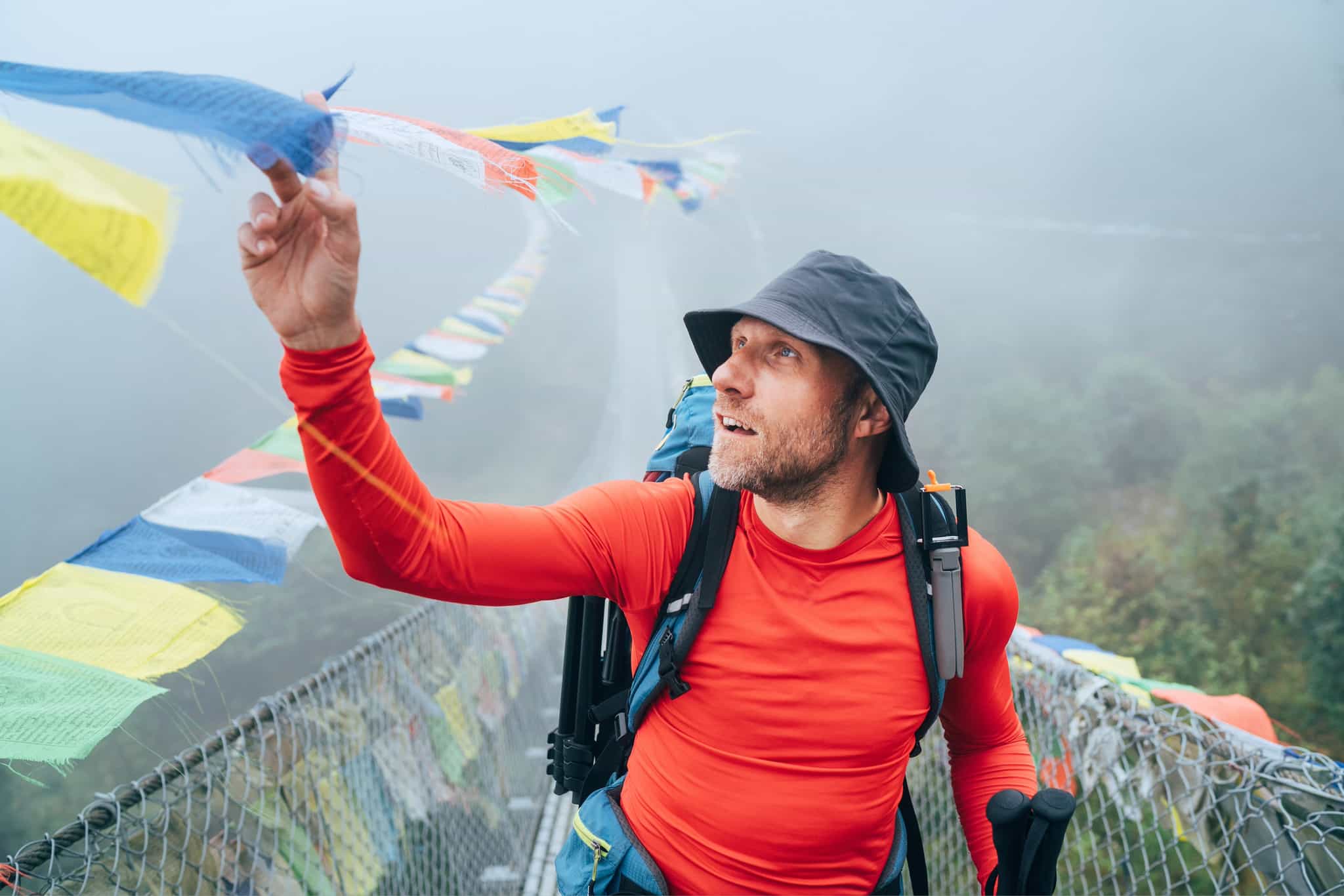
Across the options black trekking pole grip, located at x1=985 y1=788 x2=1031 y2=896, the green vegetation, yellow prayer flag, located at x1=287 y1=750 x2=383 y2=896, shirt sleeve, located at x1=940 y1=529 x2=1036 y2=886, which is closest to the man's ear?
shirt sleeve, located at x1=940 y1=529 x2=1036 y2=886

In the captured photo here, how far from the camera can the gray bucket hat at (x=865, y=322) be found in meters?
1.22

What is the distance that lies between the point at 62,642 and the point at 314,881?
0.84m

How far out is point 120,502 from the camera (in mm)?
10078

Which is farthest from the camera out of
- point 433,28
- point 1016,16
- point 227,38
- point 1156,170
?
point 1016,16

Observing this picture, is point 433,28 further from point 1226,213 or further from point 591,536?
point 1226,213

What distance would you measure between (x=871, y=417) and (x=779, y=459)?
0.21 m

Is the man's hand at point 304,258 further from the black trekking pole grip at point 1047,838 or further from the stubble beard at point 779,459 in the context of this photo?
the black trekking pole grip at point 1047,838

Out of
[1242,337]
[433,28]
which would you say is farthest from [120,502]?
[1242,337]

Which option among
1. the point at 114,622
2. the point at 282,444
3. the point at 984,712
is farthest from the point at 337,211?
the point at 282,444

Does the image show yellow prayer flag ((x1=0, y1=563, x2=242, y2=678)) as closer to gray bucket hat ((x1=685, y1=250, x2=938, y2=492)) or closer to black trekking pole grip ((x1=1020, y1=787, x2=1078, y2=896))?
gray bucket hat ((x1=685, y1=250, x2=938, y2=492))

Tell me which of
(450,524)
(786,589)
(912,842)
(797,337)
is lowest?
(912,842)

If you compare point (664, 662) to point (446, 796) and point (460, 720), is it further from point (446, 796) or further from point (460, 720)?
point (460, 720)

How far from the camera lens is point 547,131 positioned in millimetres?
1688

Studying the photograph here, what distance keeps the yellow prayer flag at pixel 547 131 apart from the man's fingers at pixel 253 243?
2.04 ft
